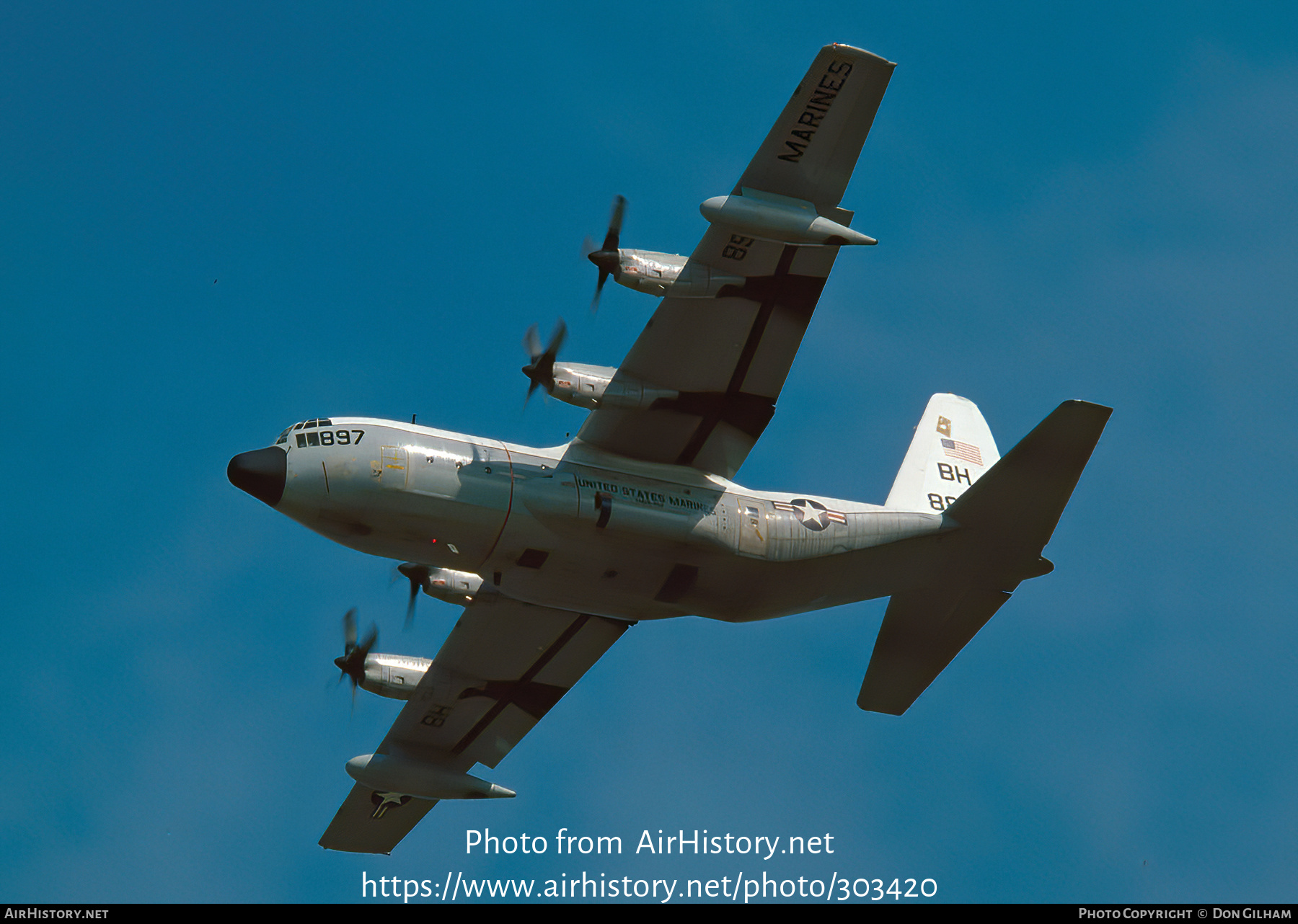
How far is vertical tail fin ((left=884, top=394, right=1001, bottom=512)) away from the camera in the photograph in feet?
83.7

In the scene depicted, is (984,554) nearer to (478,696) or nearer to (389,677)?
(478,696)

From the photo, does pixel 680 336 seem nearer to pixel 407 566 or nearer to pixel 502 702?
pixel 407 566

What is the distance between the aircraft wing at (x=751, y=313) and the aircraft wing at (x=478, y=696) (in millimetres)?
4290

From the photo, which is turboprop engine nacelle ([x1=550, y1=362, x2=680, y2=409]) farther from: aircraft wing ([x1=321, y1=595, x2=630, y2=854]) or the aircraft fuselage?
aircraft wing ([x1=321, y1=595, x2=630, y2=854])

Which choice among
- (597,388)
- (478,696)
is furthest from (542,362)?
(478,696)

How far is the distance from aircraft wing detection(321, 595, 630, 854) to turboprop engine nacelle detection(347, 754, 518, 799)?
208 mm

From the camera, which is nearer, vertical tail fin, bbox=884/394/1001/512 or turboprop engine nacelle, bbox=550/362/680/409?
turboprop engine nacelle, bbox=550/362/680/409

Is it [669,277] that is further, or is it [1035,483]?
[1035,483]

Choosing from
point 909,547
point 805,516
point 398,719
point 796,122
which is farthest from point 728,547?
point 398,719

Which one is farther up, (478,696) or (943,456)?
(943,456)

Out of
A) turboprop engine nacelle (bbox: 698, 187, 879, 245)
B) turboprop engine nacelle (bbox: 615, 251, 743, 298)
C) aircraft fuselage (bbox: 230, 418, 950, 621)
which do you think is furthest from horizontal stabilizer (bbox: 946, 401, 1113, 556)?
turboprop engine nacelle (bbox: 615, 251, 743, 298)

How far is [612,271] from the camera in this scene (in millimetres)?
21656

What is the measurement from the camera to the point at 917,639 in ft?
81.2

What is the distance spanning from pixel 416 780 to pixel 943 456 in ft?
39.8
